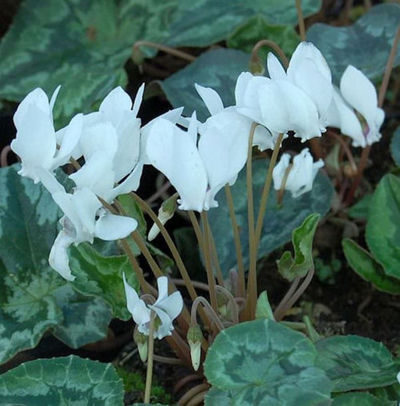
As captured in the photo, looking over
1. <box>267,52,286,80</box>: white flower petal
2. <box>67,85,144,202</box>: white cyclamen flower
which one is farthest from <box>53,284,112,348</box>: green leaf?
<box>267,52,286,80</box>: white flower petal

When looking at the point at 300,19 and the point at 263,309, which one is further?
the point at 300,19

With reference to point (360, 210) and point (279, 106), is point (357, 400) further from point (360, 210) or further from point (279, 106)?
point (360, 210)

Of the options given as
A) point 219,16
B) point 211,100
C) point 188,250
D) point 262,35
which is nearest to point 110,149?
point 211,100

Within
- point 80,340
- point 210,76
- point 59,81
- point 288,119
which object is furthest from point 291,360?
point 59,81

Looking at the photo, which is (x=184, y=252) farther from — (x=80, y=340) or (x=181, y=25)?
(x=181, y=25)

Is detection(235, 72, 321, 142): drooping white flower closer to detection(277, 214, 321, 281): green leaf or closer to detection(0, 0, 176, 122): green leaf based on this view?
detection(277, 214, 321, 281): green leaf

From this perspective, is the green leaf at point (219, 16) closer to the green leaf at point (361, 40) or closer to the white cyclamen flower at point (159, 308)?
the green leaf at point (361, 40)

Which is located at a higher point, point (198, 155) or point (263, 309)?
point (198, 155)
